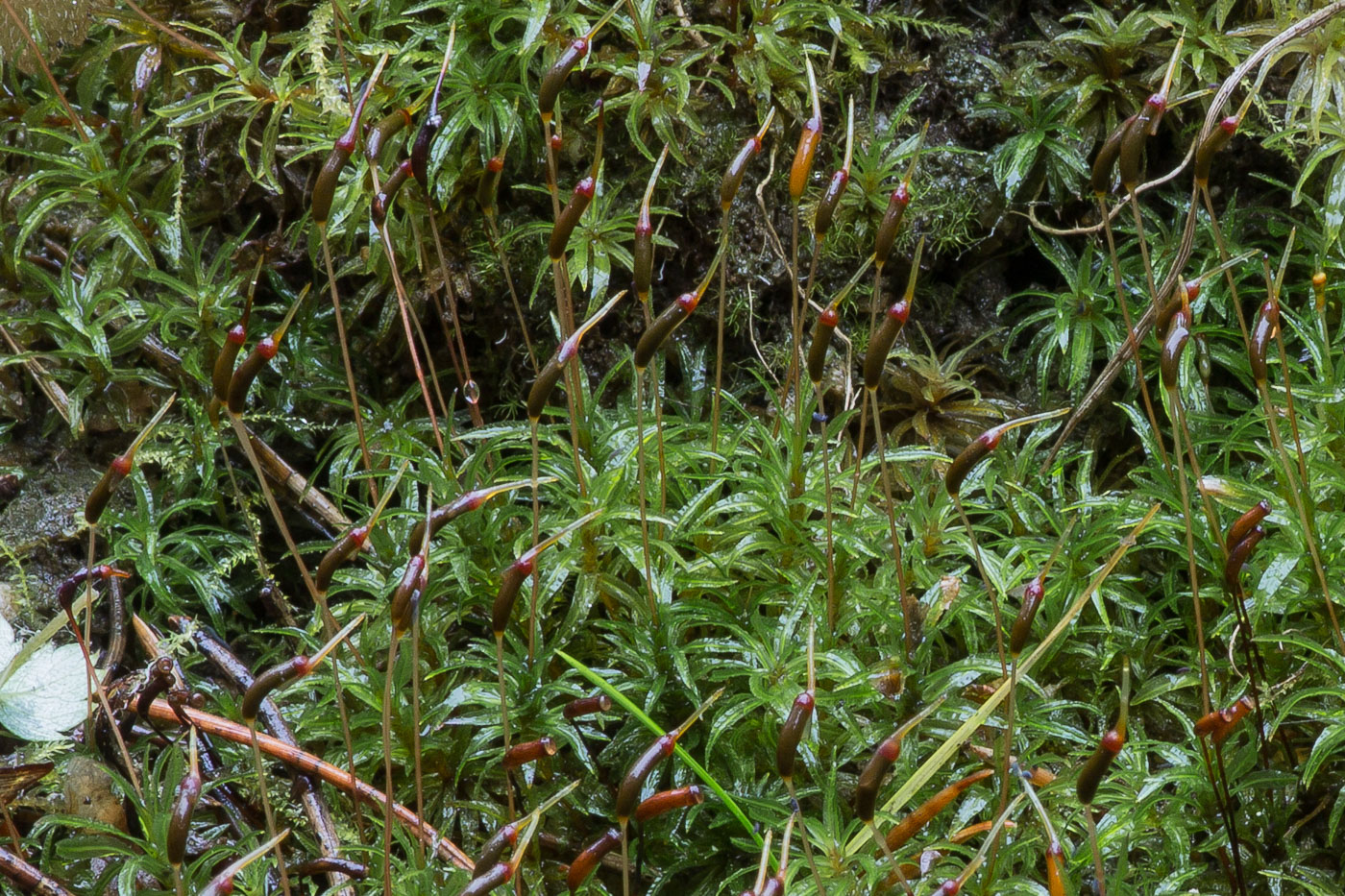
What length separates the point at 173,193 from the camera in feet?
6.70

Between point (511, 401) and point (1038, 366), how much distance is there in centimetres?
96

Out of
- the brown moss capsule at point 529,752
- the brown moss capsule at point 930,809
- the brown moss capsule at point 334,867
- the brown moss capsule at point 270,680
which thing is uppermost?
the brown moss capsule at point 270,680

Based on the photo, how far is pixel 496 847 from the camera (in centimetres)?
100

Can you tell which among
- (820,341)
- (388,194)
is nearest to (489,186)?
(388,194)

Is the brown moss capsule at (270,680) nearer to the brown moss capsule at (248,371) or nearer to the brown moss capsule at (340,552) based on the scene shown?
the brown moss capsule at (340,552)

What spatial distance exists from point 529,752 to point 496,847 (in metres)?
0.16

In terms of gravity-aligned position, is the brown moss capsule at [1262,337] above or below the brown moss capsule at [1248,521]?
above

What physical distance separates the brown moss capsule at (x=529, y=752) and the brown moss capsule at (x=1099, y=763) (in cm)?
→ 51

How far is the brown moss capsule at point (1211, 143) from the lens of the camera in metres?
1.14

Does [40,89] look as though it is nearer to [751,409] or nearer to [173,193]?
[173,193]

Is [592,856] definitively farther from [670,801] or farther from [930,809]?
[930,809]

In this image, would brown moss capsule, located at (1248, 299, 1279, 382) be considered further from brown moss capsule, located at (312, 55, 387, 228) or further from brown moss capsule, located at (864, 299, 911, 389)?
brown moss capsule, located at (312, 55, 387, 228)

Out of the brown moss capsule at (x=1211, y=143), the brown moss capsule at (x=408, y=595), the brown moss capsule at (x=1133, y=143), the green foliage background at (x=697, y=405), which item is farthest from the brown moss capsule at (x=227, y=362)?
the brown moss capsule at (x=1211, y=143)

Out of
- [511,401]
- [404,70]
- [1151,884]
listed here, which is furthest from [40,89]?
[1151,884]
